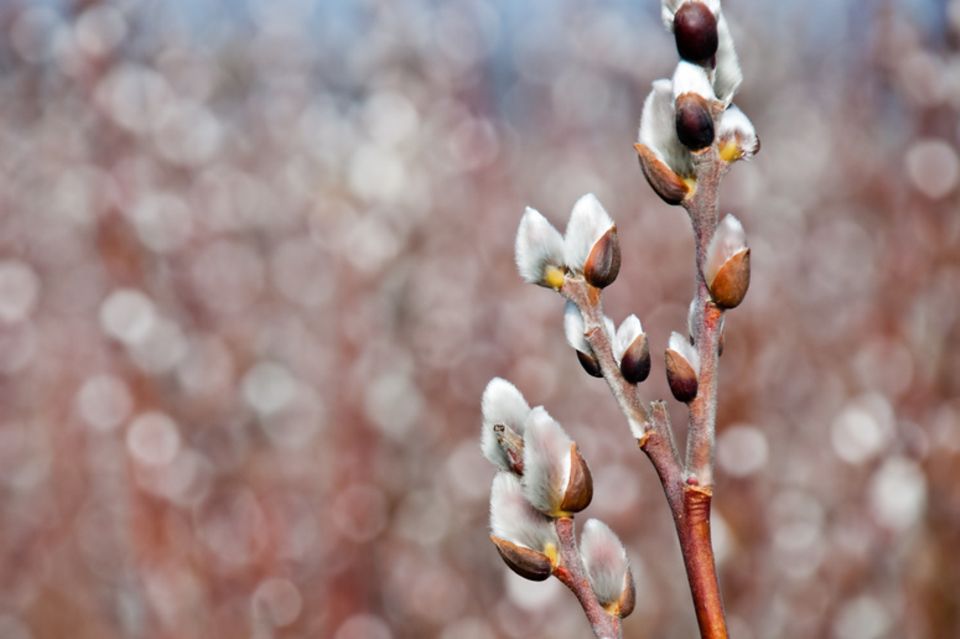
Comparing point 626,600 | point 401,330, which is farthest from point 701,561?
point 401,330

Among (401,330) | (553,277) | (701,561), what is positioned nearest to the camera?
(701,561)

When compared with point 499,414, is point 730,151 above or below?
above

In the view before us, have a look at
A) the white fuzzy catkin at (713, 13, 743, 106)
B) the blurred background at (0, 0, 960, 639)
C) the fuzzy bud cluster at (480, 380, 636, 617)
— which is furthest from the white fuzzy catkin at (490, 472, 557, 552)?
the blurred background at (0, 0, 960, 639)

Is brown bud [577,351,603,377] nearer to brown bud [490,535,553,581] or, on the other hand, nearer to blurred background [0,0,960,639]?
brown bud [490,535,553,581]

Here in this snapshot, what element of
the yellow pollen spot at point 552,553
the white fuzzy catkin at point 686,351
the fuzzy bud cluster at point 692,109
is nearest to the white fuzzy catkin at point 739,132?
the fuzzy bud cluster at point 692,109

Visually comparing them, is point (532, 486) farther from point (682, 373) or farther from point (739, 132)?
point (739, 132)

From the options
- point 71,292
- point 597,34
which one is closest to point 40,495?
point 71,292
